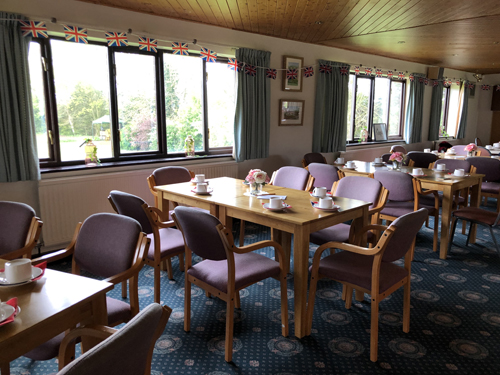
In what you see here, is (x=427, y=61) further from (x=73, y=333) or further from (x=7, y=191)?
(x=73, y=333)

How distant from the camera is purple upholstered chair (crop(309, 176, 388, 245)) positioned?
2.90m

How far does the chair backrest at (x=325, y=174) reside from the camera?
13.8 feet

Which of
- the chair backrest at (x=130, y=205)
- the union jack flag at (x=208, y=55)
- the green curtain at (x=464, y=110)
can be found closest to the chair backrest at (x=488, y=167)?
the union jack flag at (x=208, y=55)

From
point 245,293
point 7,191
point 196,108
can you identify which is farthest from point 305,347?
point 196,108

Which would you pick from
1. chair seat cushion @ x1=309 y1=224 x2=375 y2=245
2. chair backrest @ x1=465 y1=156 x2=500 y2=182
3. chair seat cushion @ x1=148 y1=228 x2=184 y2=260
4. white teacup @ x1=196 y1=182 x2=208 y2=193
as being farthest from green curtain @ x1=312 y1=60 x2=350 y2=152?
chair seat cushion @ x1=148 y1=228 x2=184 y2=260

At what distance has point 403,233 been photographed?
214 cm

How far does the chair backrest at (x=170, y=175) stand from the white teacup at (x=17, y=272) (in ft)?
7.29

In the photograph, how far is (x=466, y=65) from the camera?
866 centimetres

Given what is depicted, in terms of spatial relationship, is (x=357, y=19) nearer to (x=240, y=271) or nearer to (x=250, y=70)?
(x=250, y=70)

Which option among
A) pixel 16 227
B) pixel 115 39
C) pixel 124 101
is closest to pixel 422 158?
pixel 124 101

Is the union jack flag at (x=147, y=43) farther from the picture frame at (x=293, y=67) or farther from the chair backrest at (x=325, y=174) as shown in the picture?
the chair backrest at (x=325, y=174)

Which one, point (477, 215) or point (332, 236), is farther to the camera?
point (477, 215)

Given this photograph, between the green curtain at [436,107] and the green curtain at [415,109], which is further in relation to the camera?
the green curtain at [436,107]

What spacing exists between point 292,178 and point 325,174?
0.71 m
